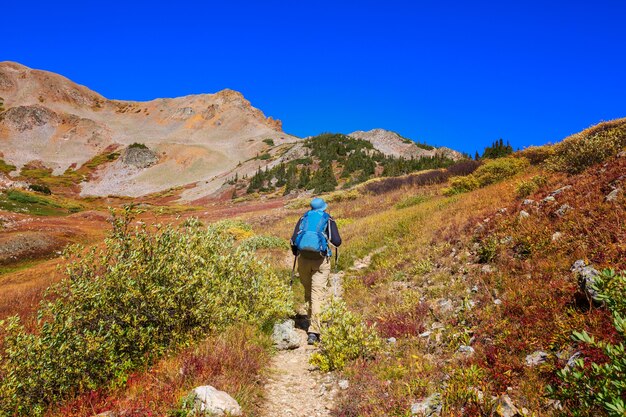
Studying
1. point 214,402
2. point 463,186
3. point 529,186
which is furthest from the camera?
point 463,186

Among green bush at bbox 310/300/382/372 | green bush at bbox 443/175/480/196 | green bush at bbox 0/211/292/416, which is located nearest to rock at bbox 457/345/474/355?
green bush at bbox 310/300/382/372

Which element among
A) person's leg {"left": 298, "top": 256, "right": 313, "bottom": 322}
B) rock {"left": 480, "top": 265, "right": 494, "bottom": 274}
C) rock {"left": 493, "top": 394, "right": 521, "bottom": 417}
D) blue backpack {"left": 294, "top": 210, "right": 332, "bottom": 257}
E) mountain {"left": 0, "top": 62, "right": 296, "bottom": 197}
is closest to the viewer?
rock {"left": 493, "top": 394, "right": 521, "bottom": 417}

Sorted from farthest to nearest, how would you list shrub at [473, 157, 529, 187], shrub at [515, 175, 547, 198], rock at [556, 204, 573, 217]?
shrub at [473, 157, 529, 187] < shrub at [515, 175, 547, 198] < rock at [556, 204, 573, 217]

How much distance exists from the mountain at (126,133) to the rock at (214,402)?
80.0 metres

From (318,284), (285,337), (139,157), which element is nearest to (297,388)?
(285,337)

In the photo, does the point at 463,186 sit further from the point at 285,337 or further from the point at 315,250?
the point at 285,337

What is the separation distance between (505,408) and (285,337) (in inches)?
166

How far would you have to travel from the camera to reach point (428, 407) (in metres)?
4.28

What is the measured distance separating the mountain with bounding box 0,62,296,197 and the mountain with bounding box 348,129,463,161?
97.2 feet

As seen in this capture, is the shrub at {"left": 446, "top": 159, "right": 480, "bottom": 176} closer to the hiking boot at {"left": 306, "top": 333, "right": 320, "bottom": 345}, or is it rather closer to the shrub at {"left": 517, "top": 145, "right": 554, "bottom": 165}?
the shrub at {"left": 517, "top": 145, "right": 554, "bottom": 165}

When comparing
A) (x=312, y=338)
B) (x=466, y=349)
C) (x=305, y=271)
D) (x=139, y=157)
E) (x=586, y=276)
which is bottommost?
(x=312, y=338)

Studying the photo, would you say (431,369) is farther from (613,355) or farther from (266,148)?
(266,148)

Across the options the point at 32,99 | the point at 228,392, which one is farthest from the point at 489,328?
the point at 32,99

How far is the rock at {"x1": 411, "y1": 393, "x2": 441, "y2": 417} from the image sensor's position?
4188mm
